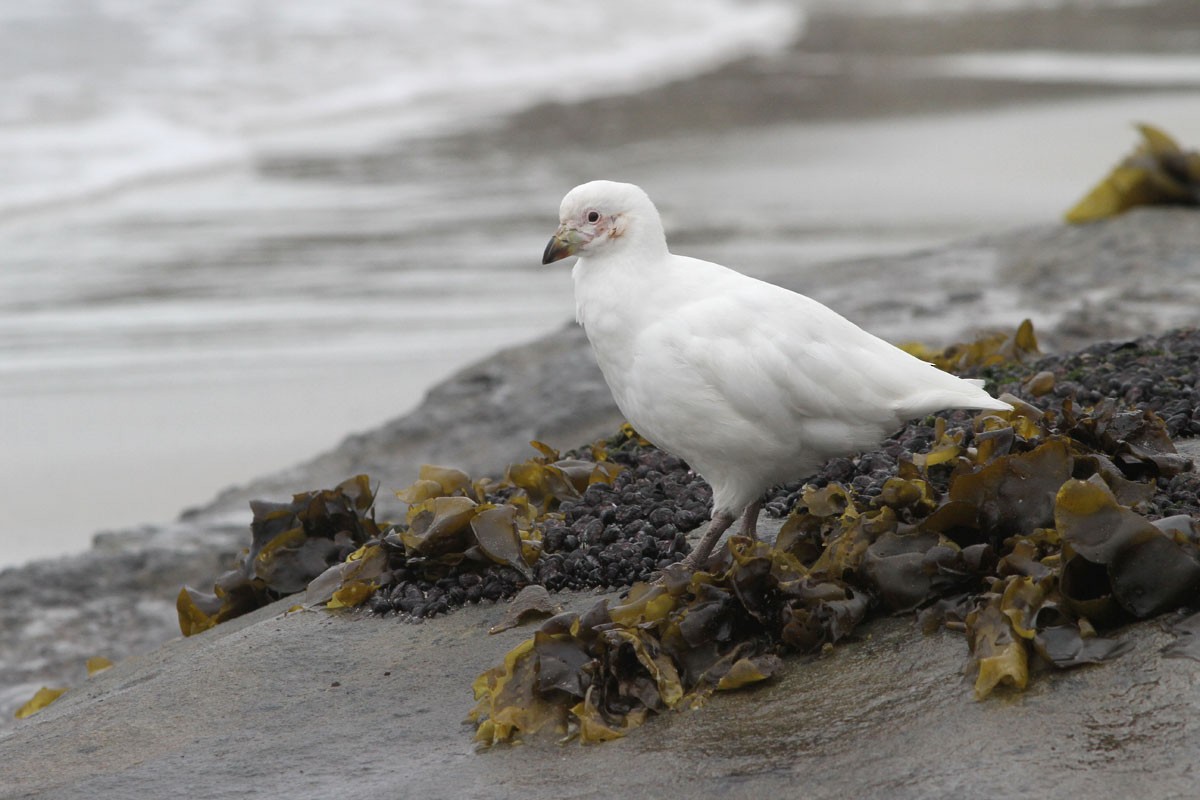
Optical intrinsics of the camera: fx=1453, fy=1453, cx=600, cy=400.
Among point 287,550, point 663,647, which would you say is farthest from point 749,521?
point 287,550

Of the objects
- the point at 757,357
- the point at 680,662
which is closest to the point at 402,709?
the point at 680,662

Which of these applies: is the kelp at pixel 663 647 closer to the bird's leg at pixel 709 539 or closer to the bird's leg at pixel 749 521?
the bird's leg at pixel 709 539

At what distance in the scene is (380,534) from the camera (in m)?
4.86

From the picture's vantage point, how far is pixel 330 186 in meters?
11.9

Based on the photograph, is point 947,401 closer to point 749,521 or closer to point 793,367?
point 793,367

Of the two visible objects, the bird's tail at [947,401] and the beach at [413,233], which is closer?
the bird's tail at [947,401]

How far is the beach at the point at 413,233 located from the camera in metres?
7.48

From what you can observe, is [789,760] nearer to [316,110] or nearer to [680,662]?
[680,662]

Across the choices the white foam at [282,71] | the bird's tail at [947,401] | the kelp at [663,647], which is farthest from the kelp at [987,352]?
the white foam at [282,71]

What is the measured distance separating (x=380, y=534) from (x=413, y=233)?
574 centimetres

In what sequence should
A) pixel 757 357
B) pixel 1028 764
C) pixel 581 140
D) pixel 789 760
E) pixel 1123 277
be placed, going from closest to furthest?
pixel 1028 764 < pixel 789 760 < pixel 757 357 < pixel 1123 277 < pixel 581 140

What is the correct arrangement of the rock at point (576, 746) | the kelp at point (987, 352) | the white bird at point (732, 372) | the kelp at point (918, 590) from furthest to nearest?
the kelp at point (987, 352) → the white bird at point (732, 372) → the kelp at point (918, 590) → the rock at point (576, 746)

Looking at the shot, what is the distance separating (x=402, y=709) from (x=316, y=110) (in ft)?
41.9

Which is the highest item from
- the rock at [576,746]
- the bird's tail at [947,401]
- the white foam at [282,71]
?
the white foam at [282,71]
